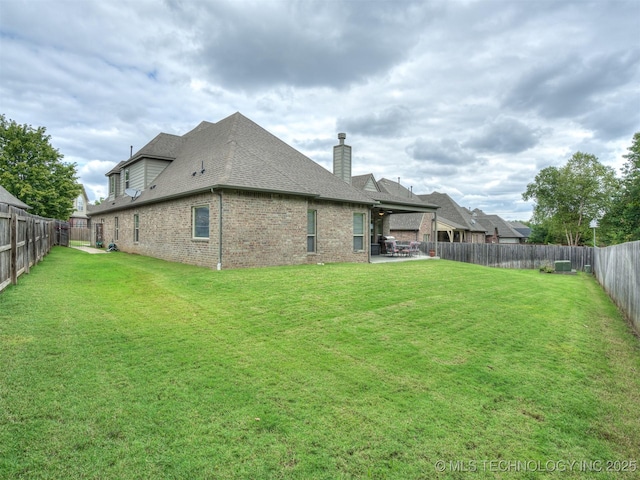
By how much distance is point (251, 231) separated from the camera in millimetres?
11984

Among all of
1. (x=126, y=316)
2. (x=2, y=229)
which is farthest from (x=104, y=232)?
(x=126, y=316)

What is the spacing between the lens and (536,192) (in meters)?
45.5

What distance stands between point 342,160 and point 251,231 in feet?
27.2

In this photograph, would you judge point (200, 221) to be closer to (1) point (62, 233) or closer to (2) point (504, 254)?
(1) point (62, 233)

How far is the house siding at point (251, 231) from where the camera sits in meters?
11.6

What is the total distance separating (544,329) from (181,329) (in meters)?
6.54

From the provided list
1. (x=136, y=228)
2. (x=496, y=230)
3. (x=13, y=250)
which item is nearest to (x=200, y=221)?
(x=13, y=250)

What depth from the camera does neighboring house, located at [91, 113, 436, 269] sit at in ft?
38.5

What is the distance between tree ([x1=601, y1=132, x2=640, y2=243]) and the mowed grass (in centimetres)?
3188

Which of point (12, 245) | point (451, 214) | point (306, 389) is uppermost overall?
point (451, 214)

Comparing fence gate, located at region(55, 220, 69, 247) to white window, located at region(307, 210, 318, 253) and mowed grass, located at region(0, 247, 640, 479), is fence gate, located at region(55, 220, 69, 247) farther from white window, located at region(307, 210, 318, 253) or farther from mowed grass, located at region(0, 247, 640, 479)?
mowed grass, located at region(0, 247, 640, 479)

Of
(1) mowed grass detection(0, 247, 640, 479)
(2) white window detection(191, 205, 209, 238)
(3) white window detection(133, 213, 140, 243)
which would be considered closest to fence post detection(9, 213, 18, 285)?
(1) mowed grass detection(0, 247, 640, 479)

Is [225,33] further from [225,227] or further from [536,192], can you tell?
[536,192]

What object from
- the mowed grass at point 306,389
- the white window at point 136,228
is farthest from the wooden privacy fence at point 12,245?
the white window at point 136,228
